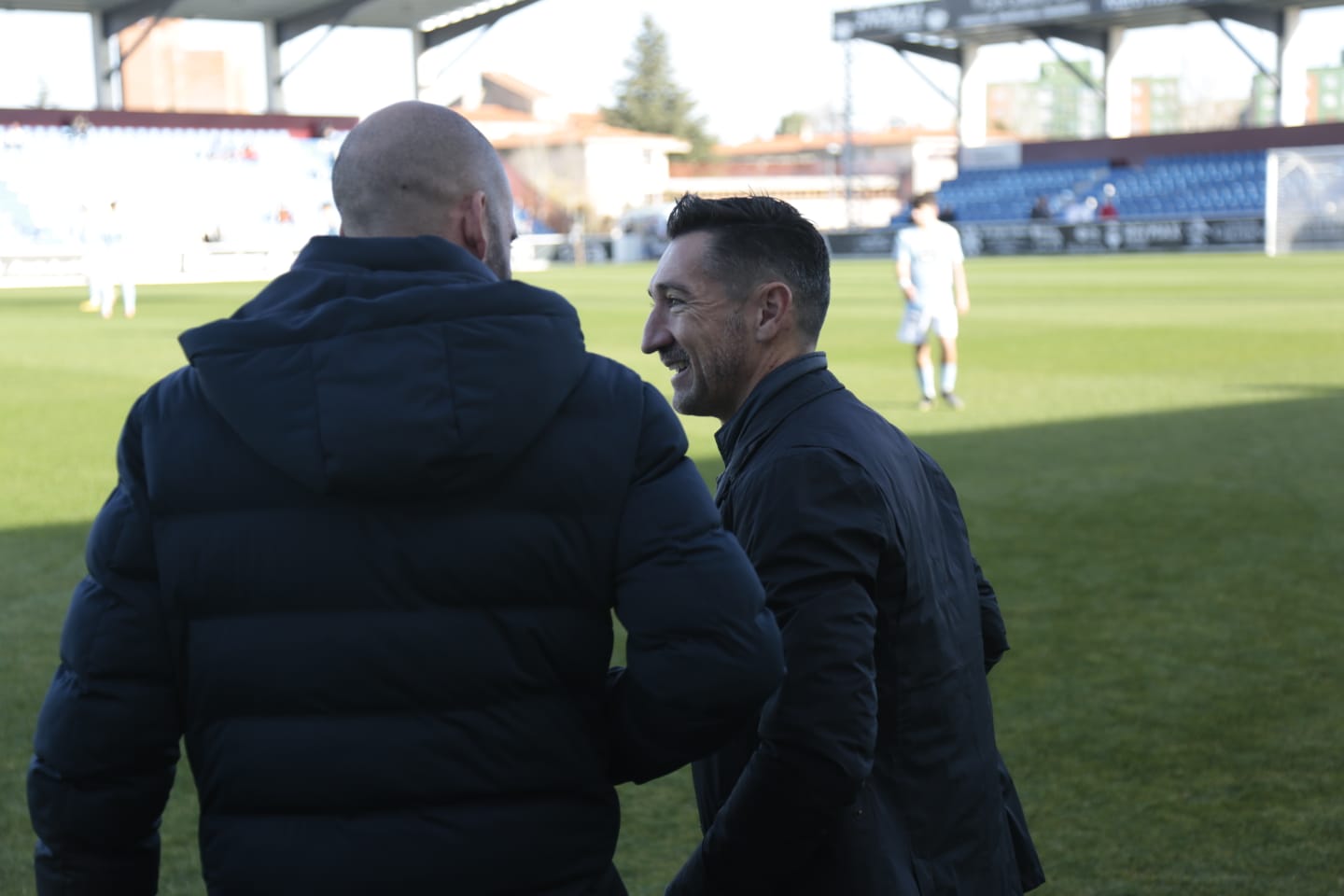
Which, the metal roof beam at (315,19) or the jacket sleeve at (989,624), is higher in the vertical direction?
the metal roof beam at (315,19)

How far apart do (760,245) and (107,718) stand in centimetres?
121

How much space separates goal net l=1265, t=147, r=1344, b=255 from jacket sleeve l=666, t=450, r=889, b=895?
132 feet

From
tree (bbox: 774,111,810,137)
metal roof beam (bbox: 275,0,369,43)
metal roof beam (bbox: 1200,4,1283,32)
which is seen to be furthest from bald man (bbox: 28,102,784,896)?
tree (bbox: 774,111,810,137)

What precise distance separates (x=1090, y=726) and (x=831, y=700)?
3319 mm

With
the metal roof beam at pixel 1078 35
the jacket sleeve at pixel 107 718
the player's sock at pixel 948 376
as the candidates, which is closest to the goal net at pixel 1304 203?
the metal roof beam at pixel 1078 35

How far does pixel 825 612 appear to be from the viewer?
2086 mm

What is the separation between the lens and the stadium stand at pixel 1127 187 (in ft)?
165

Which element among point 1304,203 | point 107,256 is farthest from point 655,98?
point 107,256

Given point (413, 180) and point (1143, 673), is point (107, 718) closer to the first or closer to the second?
point (413, 180)

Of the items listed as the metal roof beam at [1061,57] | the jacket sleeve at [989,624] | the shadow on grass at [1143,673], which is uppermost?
the metal roof beam at [1061,57]

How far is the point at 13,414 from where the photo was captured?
13.8 m

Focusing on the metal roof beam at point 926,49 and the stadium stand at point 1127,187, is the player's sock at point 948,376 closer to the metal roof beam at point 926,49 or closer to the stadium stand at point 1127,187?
the stadium stand at point 1127,187

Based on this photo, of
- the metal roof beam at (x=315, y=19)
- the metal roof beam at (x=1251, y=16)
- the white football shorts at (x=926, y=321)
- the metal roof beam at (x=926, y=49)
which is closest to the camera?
the white football shorts at (x=926, y=321)

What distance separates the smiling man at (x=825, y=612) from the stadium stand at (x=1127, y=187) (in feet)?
155
